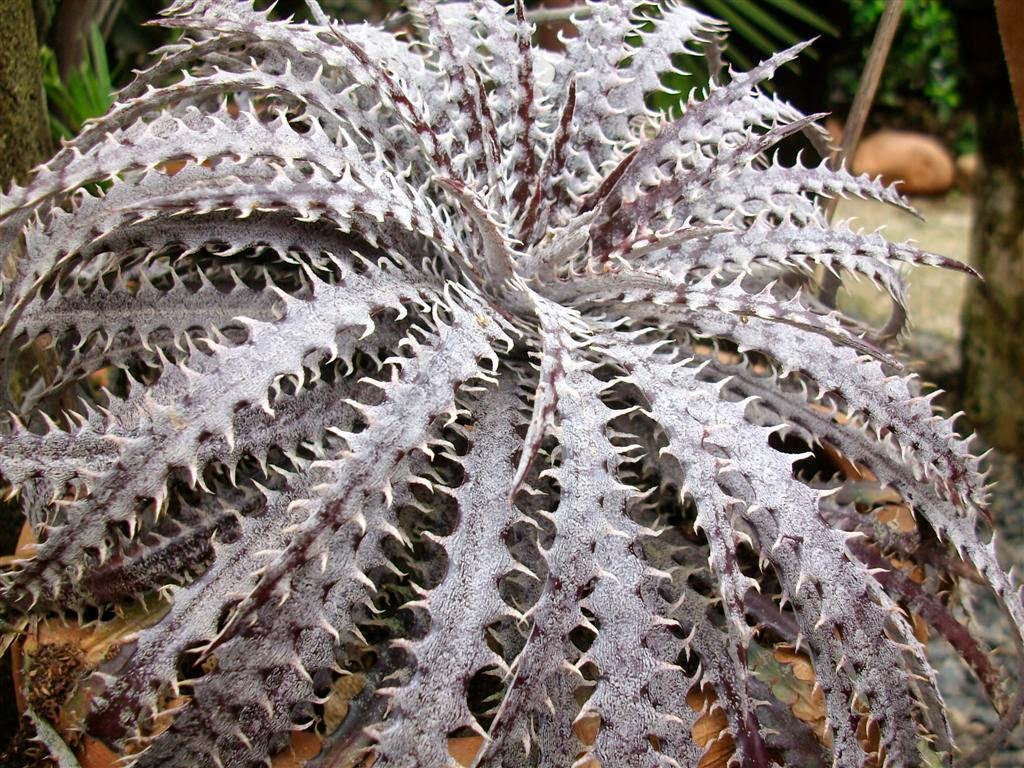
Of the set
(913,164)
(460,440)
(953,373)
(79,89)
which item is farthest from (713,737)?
(913,164)

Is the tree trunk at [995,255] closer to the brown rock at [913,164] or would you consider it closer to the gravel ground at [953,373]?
the gravel ground at [953,373]

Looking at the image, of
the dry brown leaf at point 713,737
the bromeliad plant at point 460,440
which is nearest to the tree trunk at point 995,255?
the bromeliad plant at point 460,440

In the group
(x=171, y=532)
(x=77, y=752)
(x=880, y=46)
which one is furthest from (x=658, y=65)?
(x=77, y=752)

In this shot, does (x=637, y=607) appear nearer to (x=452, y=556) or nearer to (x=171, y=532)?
(x=452, y=556)

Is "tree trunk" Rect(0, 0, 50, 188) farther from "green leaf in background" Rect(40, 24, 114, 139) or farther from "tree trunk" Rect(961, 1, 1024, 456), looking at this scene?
"tree trunk" Rect(961, 1, 1024, 456)

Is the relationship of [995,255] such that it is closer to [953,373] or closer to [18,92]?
[953,373]
